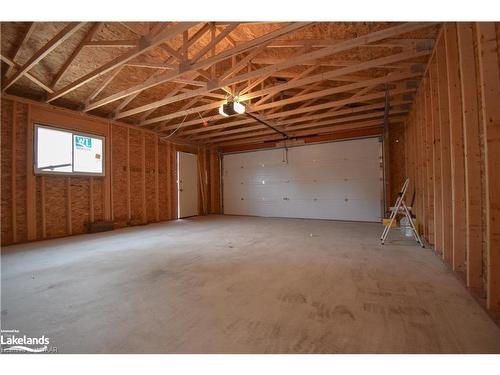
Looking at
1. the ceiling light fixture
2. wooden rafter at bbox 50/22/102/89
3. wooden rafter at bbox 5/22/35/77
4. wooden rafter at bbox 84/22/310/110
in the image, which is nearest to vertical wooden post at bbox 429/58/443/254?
wooden rafter at bbox 84/22/310/110

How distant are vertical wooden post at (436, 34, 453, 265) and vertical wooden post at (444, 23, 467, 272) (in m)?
0.34

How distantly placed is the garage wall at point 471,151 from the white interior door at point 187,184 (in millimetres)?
7673

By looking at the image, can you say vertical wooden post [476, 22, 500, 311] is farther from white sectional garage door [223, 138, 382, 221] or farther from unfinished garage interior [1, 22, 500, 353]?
white sectional garage door [223, 138, 382, 221]

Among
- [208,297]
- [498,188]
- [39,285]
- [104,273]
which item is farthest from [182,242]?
[498,188]

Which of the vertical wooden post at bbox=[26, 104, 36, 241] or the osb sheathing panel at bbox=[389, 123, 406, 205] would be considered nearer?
the vertical wooden post at bbox=[26, 104, 36, 241]

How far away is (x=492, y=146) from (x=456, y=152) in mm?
925

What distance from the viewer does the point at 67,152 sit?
5309 millimetres

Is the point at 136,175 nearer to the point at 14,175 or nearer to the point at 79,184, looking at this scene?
the point at 79,184

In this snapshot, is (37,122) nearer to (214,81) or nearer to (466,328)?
(214,81)

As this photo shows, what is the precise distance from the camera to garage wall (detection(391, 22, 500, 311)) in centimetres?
178

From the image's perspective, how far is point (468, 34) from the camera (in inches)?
86.5

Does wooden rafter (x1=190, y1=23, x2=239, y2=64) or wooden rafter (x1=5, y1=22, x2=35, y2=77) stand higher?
wooden rafter (x1=5, y1=22, x2=35, y2=77)

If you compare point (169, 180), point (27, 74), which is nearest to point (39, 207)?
point (27, 74)

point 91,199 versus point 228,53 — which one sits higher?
point 228,53
